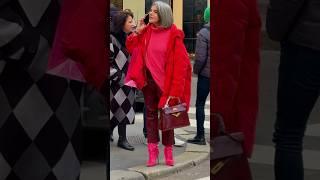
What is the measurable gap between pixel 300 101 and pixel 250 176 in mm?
291

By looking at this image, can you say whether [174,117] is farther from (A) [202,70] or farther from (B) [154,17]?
(A) [202,70]

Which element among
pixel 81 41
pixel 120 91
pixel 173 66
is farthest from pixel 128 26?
pixel 81 41

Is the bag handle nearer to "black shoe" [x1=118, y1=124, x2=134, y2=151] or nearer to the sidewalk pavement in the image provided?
the sidewalk pavement

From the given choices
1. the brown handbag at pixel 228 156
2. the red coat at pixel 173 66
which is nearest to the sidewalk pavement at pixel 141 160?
the red coat at pixel 173 66

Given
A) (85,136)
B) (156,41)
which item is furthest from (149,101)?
(85,136)

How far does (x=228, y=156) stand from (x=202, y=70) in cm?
520

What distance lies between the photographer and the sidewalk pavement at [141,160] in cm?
598

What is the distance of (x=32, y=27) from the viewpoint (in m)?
2.00

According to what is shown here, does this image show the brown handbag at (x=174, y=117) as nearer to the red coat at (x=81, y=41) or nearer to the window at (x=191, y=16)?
the red coat at (x=81, y=41)

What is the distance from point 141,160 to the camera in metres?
6.66

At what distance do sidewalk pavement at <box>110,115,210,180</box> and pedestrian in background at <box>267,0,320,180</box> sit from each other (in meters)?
3.90

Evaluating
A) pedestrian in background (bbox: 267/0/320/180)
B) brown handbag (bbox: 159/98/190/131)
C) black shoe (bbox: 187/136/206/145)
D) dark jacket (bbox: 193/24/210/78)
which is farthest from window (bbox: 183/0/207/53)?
pedestrian in background (bbox: 267/0/320/180)

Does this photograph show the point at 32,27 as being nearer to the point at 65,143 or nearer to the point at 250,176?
the point at 65,143

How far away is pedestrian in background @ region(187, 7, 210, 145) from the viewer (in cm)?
696
